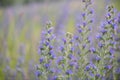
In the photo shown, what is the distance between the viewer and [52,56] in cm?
313

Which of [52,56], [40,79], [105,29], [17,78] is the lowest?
[17,78]

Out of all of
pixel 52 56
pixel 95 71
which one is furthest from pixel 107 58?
pixel 52 56

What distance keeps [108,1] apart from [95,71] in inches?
22.7

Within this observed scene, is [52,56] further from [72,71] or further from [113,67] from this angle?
[113,67]

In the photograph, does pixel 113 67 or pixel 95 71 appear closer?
pixel 95 71

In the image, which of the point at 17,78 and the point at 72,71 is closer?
the point at 72,71

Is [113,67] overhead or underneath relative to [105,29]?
underneath

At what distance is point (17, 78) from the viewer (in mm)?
4383

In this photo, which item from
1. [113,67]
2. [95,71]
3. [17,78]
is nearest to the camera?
[95,71]

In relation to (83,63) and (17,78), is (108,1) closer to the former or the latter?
(83,63)

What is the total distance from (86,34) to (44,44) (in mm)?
368

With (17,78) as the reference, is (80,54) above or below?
above

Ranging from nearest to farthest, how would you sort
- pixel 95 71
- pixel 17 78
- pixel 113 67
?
Result: pixel 95 71
pixel 113 67
pixel 17 78

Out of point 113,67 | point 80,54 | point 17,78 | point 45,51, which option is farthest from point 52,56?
point 17,78
